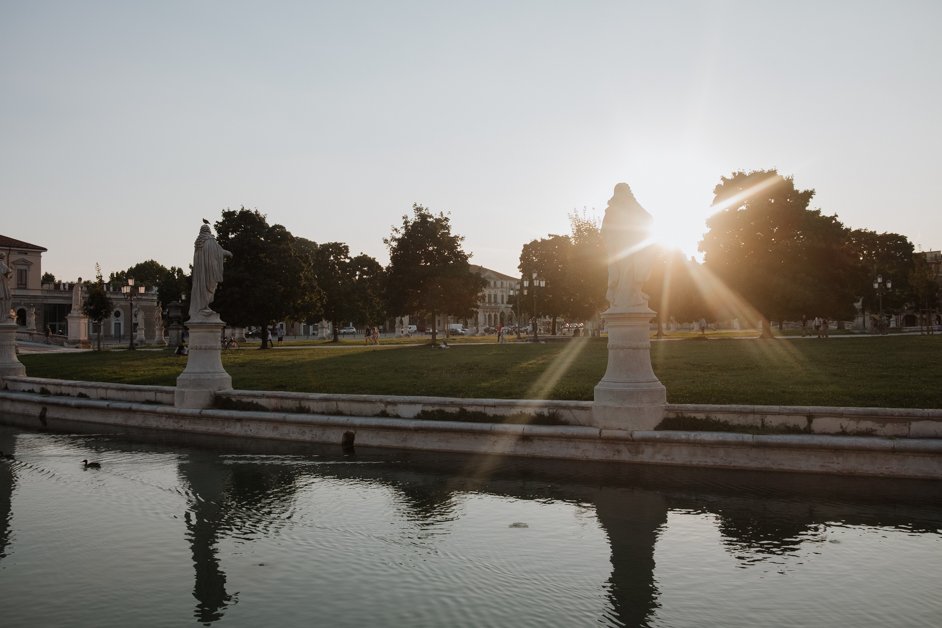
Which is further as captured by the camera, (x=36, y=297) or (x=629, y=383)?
(x=36, y=297)

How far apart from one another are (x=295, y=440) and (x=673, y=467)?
6896 mm

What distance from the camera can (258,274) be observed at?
138 ft

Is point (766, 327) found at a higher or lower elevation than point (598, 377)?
higher

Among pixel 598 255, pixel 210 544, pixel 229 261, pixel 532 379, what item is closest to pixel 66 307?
pixel 229 261

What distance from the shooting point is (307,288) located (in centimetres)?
4547

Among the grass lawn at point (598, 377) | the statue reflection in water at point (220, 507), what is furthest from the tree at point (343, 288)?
the statue reflection in water at point (220, 507)

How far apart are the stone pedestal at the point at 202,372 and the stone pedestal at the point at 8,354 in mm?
9950

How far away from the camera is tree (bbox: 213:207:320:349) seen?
4134cm

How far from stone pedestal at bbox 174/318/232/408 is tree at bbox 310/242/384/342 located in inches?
1830

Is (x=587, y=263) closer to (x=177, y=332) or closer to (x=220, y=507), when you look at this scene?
(x=177, y=332)

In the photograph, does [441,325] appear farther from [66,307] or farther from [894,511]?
[894,511]

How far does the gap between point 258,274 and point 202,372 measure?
93.6 feet

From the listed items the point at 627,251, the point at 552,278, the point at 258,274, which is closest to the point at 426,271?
the point at 258,274

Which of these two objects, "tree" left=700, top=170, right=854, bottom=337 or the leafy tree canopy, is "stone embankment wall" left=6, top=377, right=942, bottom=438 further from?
the leafy tree canopy
